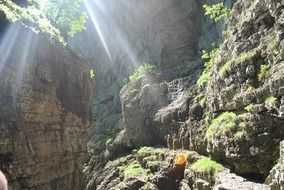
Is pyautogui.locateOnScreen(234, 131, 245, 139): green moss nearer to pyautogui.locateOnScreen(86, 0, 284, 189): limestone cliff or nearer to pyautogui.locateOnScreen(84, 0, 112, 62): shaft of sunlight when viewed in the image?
pyautogui.locateOnScreen(86, 0, 284, 189): limestone cliff

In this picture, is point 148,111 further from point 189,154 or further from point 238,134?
point 238,134

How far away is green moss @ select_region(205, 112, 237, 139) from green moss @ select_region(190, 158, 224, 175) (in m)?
1.39

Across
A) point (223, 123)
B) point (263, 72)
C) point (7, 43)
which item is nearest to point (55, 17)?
point (7, 43)

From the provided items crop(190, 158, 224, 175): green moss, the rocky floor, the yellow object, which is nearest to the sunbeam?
the rocky floor

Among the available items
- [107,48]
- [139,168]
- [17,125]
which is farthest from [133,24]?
[17,125]

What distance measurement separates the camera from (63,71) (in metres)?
13.7

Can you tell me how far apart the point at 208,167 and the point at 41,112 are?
10348 millimetres

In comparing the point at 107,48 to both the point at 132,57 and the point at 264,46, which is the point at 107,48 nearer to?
the point at 132,57

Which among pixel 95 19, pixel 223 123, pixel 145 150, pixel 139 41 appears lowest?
pixel 145 150

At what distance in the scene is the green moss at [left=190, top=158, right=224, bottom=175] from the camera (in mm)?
18320

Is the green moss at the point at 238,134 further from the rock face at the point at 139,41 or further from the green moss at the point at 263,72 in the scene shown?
the rock face at the point at 139,41

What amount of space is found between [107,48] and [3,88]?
1836 inches

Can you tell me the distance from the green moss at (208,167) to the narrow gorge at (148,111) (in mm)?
77

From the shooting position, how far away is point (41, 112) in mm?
11977
